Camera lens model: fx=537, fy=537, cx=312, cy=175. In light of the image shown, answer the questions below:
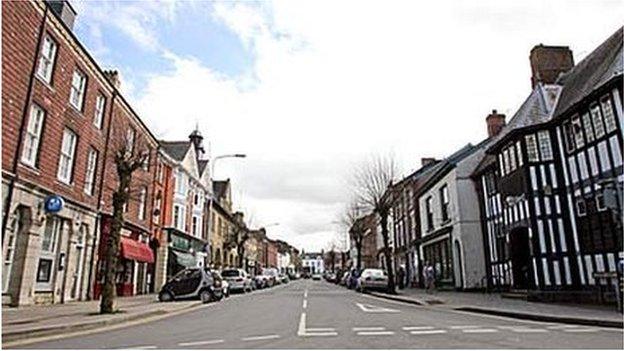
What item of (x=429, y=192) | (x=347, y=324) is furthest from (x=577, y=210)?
(x=429, y=192)

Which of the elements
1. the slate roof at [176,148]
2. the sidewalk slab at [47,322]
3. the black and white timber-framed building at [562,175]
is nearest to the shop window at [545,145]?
the black and white timber-framed building at [562,175]

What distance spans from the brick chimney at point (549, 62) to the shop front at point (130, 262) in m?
23.3

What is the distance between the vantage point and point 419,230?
45.7 meters

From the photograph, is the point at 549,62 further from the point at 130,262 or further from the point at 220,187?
the point at 220,187

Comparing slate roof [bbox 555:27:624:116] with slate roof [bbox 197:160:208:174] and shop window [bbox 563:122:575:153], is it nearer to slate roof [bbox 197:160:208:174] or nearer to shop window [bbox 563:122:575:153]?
shop window [bbox 563:122:575:153]

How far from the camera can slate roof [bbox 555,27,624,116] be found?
2091 cm

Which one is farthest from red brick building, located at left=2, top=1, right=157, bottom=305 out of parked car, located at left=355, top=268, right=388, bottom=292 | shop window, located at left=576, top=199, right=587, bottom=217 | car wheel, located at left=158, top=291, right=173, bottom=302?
shop window, located at left=576, top=199, right=587, bottom=217

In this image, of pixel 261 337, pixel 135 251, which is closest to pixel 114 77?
pixel 135 251

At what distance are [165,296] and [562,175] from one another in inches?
754

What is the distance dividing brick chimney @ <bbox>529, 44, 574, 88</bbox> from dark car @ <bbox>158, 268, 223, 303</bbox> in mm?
19986

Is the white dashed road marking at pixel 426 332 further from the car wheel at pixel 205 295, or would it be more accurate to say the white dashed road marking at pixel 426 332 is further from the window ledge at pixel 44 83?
the car wheel at pixel 205 295

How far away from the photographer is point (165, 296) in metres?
26.2

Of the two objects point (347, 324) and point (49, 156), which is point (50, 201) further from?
point (347, 324)

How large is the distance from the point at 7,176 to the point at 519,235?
22.8 metres
